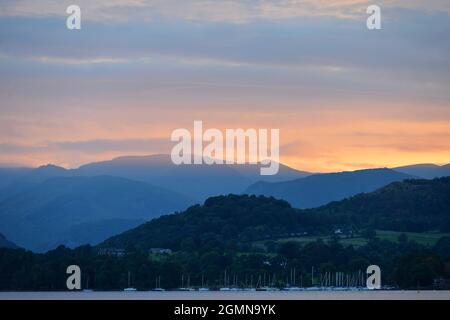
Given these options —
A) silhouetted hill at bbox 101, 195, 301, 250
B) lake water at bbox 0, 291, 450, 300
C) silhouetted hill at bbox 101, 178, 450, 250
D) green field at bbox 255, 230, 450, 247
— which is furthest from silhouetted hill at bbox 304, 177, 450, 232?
lake water at bbox 0, 291, 450, 300

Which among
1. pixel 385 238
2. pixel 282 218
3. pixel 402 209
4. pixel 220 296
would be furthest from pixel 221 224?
pixel 220 296

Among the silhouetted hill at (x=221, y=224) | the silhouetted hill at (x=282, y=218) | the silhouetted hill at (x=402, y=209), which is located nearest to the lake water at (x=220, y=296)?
the silhouetted hill at (x=221, y=224)

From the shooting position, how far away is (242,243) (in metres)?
163

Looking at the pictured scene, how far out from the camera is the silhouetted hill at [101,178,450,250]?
168750mm

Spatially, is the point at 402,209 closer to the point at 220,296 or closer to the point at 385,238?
the point at 385,238

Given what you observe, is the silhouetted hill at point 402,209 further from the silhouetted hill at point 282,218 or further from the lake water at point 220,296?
the lake water at point 220,296

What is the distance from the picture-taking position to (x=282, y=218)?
179m

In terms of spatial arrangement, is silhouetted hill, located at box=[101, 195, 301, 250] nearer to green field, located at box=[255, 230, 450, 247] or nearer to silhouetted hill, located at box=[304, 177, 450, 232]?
green field, located at box=[255, 230, 450, 247]
